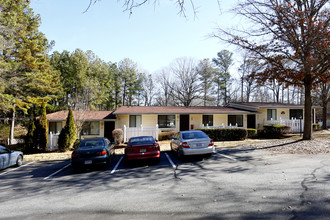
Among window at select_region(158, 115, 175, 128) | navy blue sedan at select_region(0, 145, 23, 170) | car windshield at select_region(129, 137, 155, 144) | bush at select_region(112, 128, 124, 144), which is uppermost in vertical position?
window at select_region(158, 115, 175, 128)

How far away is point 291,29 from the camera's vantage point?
12109 mm

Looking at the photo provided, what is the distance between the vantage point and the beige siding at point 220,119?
22.1 metres

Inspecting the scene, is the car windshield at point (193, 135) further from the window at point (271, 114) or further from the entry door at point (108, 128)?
the window at point (271, 114)

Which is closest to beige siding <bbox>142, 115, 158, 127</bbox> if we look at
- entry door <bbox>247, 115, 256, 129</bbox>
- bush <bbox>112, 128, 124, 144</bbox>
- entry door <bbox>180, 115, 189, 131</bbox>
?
entry door <bbox>180, 115, 189, 131</bbox>

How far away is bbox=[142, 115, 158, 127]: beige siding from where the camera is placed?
68.1 feet

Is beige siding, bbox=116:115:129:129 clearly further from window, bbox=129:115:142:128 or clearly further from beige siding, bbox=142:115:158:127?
beige siding, bbox=142:115:158:127

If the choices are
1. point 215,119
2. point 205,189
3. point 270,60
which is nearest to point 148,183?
point 205,189

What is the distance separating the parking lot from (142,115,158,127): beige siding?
39.3ft

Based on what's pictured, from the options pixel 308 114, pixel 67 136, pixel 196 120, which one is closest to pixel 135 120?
pixel 196 120

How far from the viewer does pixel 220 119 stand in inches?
878

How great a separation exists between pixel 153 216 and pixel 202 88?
118ft

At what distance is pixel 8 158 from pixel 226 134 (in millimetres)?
15234

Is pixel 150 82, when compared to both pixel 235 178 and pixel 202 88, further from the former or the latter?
pixel 235 178

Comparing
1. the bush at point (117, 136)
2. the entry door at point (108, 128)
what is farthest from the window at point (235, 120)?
the entry door at point (108, 128)
